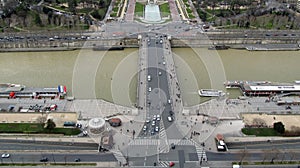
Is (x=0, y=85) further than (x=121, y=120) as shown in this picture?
Yes

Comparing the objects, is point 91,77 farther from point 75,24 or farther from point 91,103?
point 75,24

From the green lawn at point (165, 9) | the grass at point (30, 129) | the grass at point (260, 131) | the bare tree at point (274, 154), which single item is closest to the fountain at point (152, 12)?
the green lawn at point (165, 9)

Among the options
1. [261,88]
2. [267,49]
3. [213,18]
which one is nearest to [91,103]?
[261,88]

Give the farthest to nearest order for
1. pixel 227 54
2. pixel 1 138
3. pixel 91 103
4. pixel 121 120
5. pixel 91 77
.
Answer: pixel 227 54, pixel 91 77, pixel 91 103, pixel 121 120, pixel 1 138

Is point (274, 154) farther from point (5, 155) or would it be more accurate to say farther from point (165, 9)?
point (165, 9)

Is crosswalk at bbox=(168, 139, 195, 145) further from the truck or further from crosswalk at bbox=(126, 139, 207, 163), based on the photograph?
the truck

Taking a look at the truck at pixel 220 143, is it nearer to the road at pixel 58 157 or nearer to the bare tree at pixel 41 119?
the road at pixel 58 157

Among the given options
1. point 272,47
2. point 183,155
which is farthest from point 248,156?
point 272,47

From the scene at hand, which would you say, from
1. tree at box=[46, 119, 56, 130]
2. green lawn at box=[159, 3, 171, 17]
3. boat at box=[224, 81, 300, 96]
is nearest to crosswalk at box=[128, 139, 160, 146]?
tree at box=[46, 119, 56, 130]
